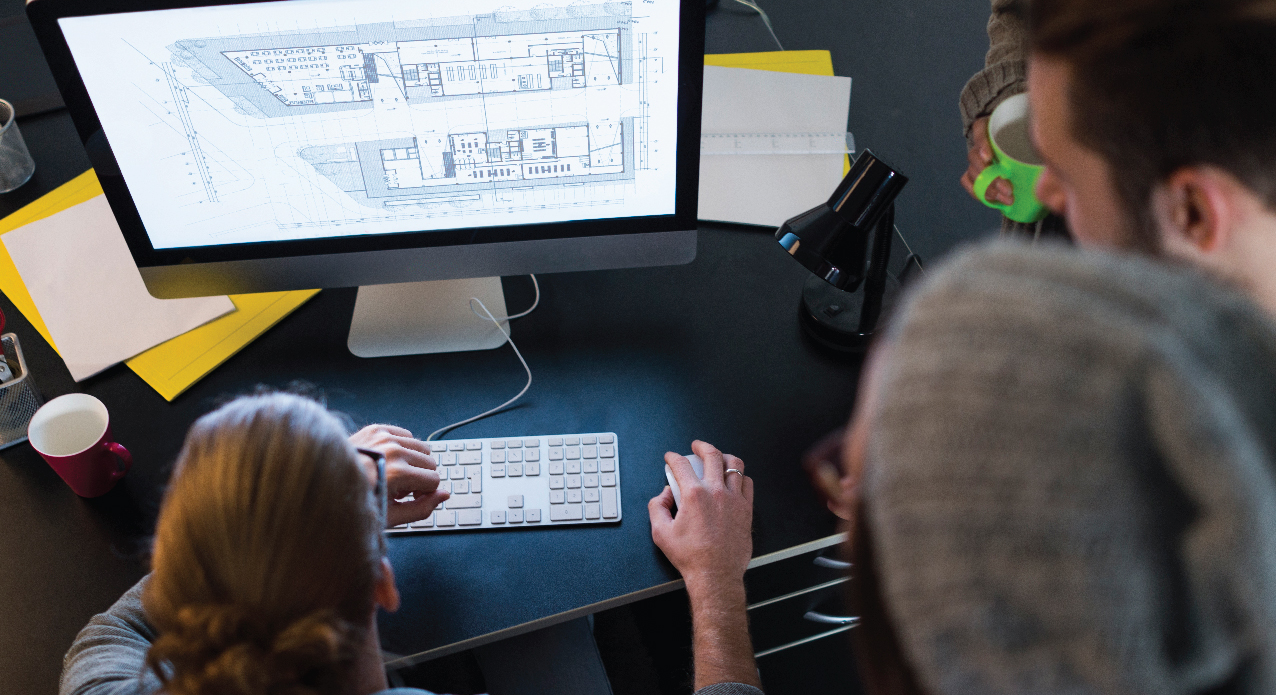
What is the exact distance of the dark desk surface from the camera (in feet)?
2.89

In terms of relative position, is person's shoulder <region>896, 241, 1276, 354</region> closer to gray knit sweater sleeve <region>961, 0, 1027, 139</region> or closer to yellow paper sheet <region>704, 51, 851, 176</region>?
gray knit sweater sleeve <region>961, 0, 1027, 139</region>

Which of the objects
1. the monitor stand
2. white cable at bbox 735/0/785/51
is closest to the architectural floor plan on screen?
the monitor stand

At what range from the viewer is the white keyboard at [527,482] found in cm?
93

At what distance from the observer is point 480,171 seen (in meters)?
0.91

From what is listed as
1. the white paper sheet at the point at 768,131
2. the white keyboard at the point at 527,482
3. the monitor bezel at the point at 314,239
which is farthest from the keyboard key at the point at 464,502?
the white paper sheet at the point at 768,131

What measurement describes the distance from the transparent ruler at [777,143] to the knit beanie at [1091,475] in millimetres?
1000

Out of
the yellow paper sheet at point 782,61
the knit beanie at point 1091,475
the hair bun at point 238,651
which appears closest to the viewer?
the knit beanie at point 1091,475

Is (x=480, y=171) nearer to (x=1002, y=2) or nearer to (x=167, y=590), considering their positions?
(x=167, y=590)

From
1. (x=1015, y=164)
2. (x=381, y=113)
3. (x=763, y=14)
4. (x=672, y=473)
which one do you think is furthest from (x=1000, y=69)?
(x=381, y=113)

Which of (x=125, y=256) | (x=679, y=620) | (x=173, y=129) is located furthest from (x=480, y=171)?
(x=679, y=620)

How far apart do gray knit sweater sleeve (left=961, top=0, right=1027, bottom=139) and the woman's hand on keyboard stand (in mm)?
875

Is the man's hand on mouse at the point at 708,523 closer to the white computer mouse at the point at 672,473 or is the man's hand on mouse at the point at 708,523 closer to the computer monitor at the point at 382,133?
the white computer mouse at the point at 672,473

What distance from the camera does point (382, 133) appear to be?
873 millimetres

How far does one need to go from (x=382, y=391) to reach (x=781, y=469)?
0.50 metres
